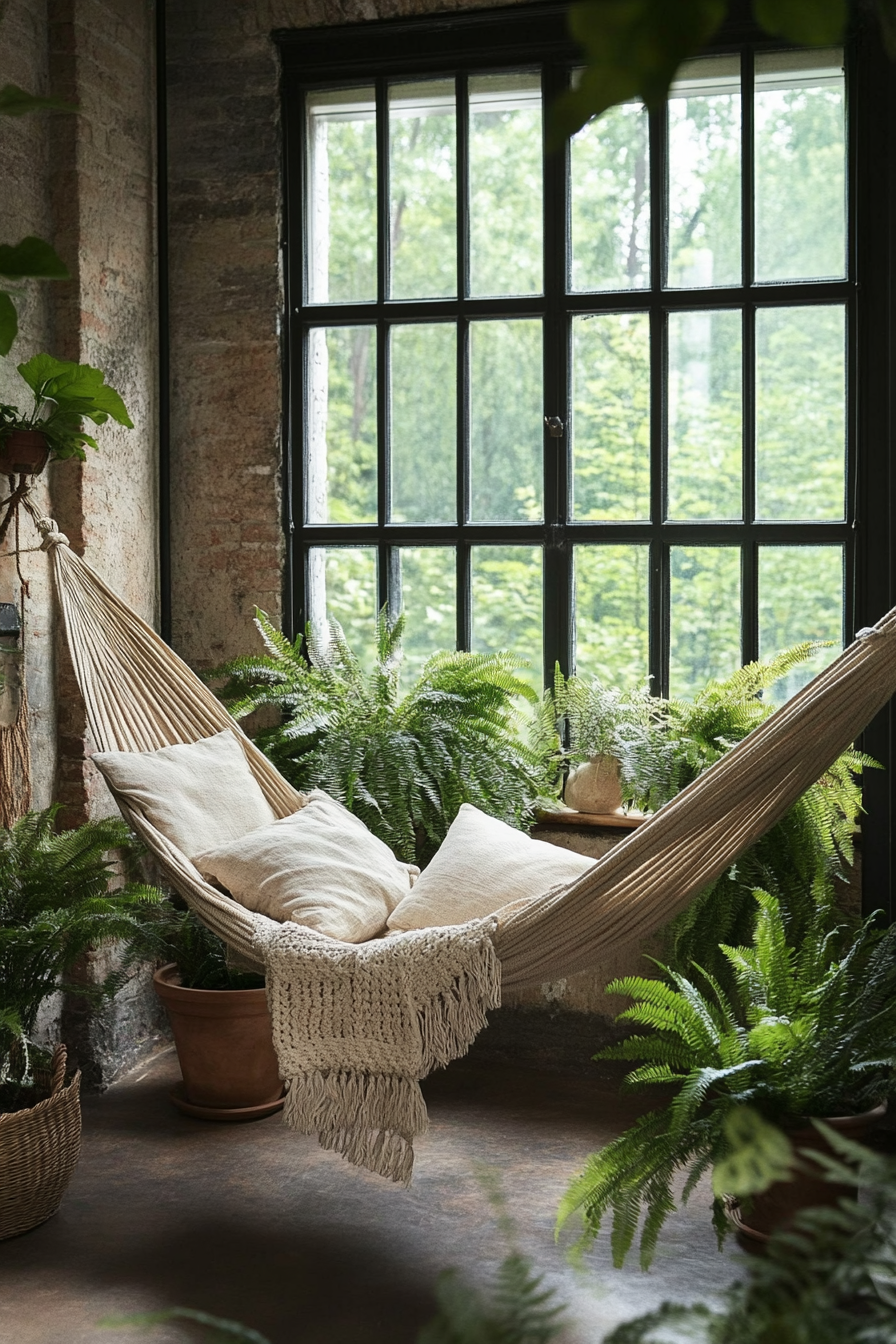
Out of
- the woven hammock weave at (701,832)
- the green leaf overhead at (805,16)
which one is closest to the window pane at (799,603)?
the woven hammock weave at (701,832)

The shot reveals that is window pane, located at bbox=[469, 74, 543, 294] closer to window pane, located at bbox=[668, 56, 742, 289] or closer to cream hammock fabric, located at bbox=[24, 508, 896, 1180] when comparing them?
window pane, located at bbox=[668, 56, 742, 289]

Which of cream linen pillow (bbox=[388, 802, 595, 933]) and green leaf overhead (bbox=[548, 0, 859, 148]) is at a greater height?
green leaf overhead (bbox=[548, 0, 859, 148])

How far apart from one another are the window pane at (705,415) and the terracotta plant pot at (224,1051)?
1.53 m

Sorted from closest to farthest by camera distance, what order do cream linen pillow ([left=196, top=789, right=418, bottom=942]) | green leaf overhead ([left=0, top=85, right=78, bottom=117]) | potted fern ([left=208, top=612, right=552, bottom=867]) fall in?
1. green leaf overhead ([left=0, top=85, right=78, bottom=117])
2. cream linen pillow ([left=196, top=789, right=418, bottom=942])
3. potted fern ([left=208, top=612, right=552, bottom=867])

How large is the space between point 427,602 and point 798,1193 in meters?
1.68

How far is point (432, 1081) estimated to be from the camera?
2.97 m

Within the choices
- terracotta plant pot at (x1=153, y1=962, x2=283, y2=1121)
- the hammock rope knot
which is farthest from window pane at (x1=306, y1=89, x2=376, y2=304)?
terracotta plant pot at (x1=153, y1=962, x2=283, y2=1121)

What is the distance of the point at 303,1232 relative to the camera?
2.23 metres

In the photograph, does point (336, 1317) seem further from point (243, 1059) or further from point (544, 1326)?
point (544, 1326)

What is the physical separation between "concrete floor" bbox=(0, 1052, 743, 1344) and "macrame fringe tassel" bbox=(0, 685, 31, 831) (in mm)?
710

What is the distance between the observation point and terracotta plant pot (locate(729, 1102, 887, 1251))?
1.99m

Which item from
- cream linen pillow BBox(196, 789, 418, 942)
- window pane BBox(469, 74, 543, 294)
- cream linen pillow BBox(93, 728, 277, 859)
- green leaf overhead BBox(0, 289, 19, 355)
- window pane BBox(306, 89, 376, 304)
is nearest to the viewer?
green leaf overhead BBox(0, 289, 19, 355)

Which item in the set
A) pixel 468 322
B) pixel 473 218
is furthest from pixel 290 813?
pixel 473 218

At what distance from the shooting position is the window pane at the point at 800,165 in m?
2.86
